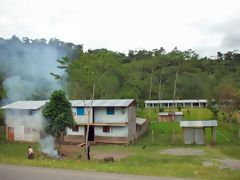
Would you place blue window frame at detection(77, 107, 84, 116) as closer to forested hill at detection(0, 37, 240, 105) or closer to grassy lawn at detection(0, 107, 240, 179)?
forested hill at detection(0, 37, 240, 105)

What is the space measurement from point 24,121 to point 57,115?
36.9ft

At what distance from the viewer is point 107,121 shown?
41.1 meters

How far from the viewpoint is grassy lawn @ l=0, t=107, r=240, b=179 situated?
1791cm

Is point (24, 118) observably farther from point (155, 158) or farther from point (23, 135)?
point (155, 158)

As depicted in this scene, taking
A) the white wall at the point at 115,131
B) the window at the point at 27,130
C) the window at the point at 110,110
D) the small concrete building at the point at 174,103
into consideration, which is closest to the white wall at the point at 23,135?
the window at the point at 27,130

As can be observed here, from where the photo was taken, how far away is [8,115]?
4259cm

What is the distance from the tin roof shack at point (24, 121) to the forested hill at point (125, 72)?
9.06 feet

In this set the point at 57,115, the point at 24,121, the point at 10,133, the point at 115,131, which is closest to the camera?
the point at 57,115

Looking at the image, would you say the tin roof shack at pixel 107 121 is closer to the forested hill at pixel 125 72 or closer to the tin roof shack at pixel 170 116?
the forested hill at pixel 125 72

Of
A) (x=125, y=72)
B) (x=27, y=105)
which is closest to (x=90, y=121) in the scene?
(x=27, y=105)

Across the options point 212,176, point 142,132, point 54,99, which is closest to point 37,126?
point 54,99

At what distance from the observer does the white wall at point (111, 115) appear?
132ft

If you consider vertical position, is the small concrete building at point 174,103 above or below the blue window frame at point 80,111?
above

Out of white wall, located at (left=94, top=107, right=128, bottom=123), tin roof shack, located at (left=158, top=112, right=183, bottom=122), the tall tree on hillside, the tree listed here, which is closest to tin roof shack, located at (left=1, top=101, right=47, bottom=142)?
white wall, located at (left=94, top=107, right=128, bottom=123)
